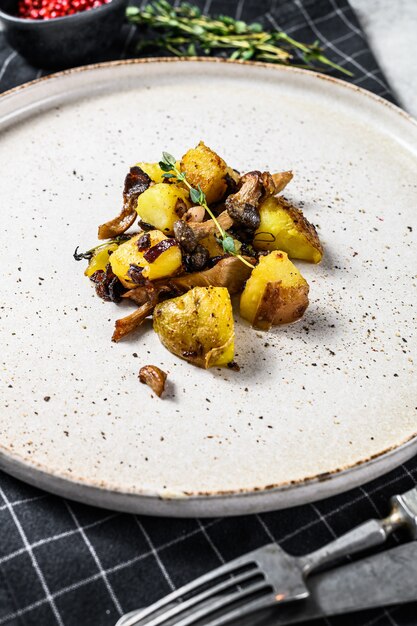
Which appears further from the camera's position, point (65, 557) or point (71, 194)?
point (71, 194)

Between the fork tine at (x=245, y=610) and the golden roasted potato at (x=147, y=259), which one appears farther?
the golden roasted potato at (x=147, y=259)

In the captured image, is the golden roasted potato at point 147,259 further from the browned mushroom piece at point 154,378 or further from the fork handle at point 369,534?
the fork handle at point 369,534

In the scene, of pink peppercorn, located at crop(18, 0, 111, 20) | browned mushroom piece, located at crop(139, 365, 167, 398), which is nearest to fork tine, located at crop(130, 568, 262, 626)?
browned mushroom piece, located at crop(139, 365, 167, 398)

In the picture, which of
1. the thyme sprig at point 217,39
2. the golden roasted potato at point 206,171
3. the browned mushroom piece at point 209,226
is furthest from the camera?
the thyme sprig at point 217,39

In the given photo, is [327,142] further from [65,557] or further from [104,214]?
[65,557]

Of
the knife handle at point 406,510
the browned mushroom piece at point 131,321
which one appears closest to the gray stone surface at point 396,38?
the browned mushroom piece at point 131,321

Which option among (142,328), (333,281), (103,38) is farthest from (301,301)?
(103,38)

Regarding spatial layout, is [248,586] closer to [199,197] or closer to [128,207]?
[199,197]
